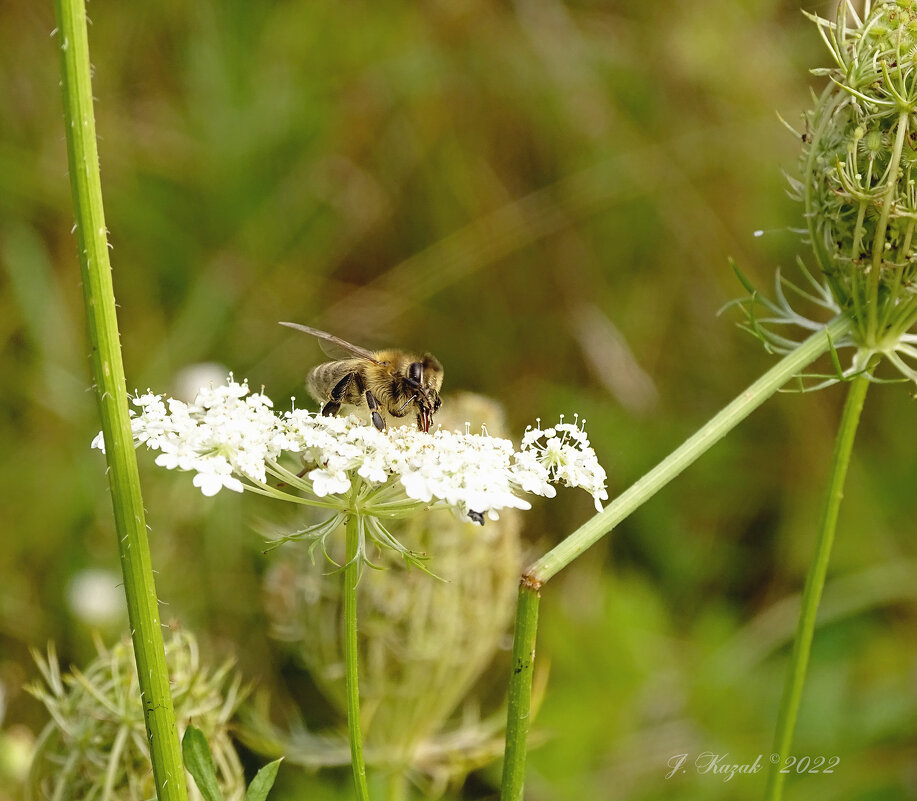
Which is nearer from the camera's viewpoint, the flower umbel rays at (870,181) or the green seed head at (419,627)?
the flower umbel rays at (870,181)

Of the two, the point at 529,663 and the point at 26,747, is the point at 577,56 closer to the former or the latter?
the point at 26,747

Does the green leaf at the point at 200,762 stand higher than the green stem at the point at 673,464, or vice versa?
the green stem at the point at 673,464

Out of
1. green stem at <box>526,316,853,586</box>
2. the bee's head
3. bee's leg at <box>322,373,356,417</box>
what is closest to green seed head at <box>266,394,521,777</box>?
the bee's head

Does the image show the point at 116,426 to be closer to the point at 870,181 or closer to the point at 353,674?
the point at 353,674

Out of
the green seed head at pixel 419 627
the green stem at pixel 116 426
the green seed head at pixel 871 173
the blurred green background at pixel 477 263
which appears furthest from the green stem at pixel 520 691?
the blurred green background at pixel 477 263

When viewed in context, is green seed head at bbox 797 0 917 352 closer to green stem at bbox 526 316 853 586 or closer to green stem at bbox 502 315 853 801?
green stem at bbox 526 316 853 586

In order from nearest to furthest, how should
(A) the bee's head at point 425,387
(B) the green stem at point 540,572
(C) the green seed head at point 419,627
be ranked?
(B) the green stem at point 540,572, (A) the bee's head at point 425,387, (C) the green seed head at point 419,627

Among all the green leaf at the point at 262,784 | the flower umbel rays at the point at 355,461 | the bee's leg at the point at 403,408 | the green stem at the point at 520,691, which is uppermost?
the bee's leg at the point at 403,408

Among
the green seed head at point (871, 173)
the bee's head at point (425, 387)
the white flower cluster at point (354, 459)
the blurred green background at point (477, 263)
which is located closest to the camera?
the white flower cluster at point (354, 459)

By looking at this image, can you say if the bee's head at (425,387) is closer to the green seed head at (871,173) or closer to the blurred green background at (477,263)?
the green seed head at (871,173)

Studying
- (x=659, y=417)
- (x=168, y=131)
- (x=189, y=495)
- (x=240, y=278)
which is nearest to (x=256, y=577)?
(x=189, y=495)
